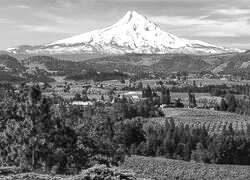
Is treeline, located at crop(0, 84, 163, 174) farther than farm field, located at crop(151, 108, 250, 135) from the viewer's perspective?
No

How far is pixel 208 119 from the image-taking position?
14238 centimetres

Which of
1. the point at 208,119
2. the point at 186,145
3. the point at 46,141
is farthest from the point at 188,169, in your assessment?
the point at 208,119

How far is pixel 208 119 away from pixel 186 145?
51.0 m

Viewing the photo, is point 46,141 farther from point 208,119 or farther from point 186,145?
point 208,119

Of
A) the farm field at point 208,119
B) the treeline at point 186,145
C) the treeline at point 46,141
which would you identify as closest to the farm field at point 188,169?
the treeline at point 186,145

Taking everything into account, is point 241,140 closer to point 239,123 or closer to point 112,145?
point 239,123

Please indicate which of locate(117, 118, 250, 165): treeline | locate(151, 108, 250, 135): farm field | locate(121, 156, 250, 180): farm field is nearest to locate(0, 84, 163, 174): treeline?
locate(121, 156, 250, 180): farm field

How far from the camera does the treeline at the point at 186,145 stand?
87.9 meters

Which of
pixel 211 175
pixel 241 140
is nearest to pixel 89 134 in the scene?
pixel 211 175

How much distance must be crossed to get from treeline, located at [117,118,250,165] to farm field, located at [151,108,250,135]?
25.9m

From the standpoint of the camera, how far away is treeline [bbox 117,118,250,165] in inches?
3460

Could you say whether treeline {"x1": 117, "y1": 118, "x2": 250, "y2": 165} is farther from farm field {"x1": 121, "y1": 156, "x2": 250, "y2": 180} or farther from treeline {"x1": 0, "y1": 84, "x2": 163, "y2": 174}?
treeline {"x1": 0, "y1": 84, "x2": 163, "y2": 174}

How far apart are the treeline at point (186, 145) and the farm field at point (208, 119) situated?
2586 centimetres

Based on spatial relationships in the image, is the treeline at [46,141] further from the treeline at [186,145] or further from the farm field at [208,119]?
the farm field at [208,119]
